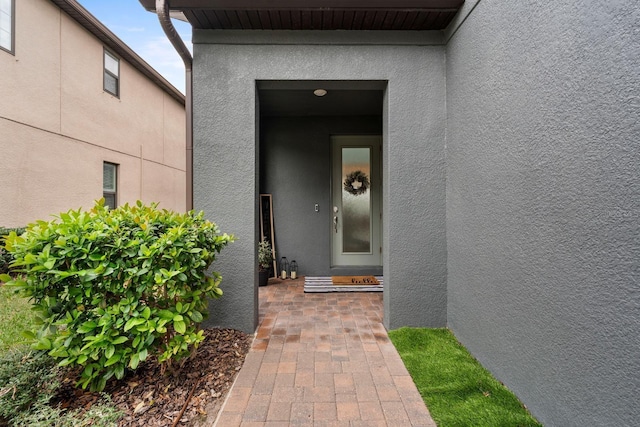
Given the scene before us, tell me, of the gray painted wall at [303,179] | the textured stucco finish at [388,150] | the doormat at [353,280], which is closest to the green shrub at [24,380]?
the textured stucco finish at [388,150]

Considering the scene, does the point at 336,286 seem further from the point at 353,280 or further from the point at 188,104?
the point at 188,104

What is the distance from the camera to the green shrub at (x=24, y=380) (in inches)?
63.9

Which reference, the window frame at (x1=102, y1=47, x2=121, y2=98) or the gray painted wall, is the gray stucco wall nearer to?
the gray painted wall

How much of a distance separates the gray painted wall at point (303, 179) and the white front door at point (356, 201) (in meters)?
0.13

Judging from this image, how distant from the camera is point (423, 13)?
2691 mm

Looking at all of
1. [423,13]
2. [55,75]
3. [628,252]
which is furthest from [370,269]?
[55,75]

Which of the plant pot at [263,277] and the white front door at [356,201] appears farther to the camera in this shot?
the white front door at [356,201]

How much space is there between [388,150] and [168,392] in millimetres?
2680

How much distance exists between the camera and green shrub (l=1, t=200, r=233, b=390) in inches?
70.0

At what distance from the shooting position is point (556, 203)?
1.54 metres

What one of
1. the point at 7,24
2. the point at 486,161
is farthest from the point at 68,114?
the point at 486,161

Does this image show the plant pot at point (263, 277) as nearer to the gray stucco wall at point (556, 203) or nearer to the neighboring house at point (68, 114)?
the gray stucco wall at point (556, 203)

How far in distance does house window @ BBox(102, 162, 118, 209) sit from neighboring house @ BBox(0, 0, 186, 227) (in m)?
0.03

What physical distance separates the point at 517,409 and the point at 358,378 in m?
0.99
